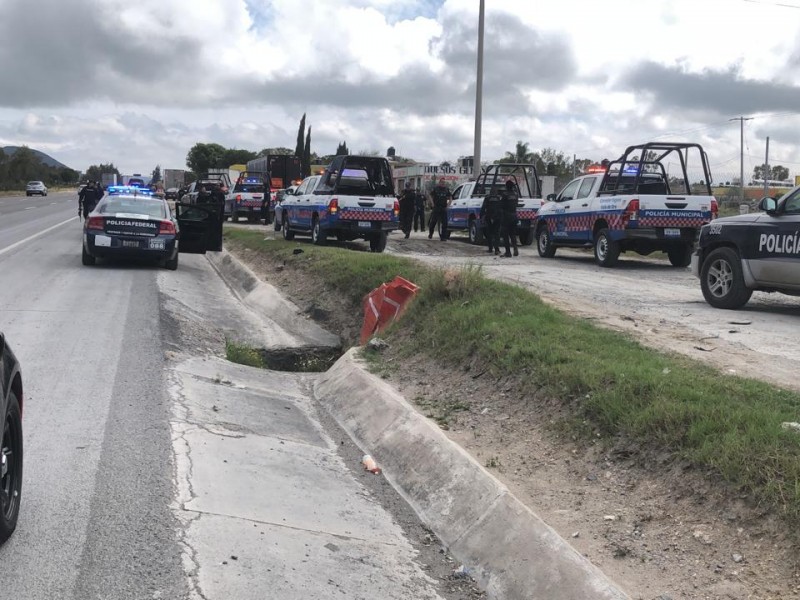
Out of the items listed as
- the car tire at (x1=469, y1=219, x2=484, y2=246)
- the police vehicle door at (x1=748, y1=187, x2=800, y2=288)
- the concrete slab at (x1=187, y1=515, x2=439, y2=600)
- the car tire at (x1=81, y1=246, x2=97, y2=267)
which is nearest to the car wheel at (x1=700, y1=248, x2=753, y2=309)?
the police vehicle door at (x1=748, y1=187, x2=800, y2=288)

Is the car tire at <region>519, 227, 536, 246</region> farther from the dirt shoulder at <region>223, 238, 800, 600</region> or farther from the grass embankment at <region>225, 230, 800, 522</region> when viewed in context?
the dirt shoulder at <region>223, 238, 800, 600</region>

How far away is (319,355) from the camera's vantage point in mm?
11312

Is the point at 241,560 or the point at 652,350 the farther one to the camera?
the point at 652,350

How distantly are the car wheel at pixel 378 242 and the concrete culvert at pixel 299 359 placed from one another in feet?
28.3

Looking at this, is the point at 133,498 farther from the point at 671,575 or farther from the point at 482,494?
the point at 671,575

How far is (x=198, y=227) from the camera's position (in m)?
17.8

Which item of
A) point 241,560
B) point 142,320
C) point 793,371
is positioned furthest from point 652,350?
point 142,320

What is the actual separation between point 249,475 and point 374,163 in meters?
15.0

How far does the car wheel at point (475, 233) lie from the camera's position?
22.9 metres

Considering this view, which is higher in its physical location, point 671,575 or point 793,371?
point 793,371

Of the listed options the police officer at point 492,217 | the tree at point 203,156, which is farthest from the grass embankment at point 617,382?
the tree at point 203,156

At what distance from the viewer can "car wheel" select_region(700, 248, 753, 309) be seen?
10516mm

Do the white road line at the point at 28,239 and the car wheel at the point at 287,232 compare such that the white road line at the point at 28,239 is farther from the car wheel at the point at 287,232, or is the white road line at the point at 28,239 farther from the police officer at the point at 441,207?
the police officer at the point at 441,207

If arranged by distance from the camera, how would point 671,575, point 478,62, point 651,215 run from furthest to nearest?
point 478,62, point 651,215, point 671,575
